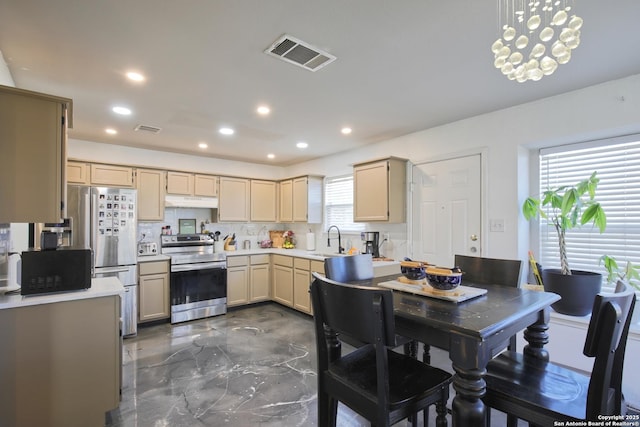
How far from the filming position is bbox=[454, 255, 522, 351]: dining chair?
2.04 m

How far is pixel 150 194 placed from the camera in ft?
14.1

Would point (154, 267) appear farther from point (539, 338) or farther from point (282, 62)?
point (539, 338)

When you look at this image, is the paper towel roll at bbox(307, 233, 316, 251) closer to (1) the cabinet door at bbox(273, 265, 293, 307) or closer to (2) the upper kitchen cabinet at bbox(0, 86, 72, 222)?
(1) the cabinet door at bbox(273, 265, 293, 307)

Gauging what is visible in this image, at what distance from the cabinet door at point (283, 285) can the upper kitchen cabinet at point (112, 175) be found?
2.44 metres

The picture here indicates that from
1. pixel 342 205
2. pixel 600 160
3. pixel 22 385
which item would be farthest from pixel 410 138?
pixel 22 385

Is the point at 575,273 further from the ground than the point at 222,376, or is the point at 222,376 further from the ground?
the point at 575,273

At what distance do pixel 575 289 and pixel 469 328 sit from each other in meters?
1.98

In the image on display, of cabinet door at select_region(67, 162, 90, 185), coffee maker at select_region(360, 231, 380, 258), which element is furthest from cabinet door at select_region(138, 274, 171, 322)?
coffee maker at select_region(360, 231, 380, 258)

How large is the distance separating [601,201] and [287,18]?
2970 mm

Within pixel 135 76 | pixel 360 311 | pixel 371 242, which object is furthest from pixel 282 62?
pixel 371 242

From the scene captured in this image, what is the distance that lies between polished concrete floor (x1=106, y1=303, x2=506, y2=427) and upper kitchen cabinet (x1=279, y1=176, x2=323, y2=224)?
68.4 inches

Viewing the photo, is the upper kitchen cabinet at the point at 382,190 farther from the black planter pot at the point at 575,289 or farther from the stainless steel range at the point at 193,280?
the stainless steel range at the point at 193,280

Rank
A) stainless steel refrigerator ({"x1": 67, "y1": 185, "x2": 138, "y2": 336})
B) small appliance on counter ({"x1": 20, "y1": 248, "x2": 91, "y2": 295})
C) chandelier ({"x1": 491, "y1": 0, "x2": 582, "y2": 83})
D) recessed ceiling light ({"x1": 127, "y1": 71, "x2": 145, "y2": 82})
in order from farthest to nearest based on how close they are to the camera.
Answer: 1. stainless steel refrigerator ({"x1": 67, "y1": 185, "x2": 138, "y2": 336})
2. recessed ceiling light ({"x1": 127, "y1": 71, "x2": 145, "y2": 82})
3. small appliance on counter ({"x1": 20, "y1": 248, "x2": 91, "y2": 295})
4. chandelier ({"x1": 491, "y1": 0, "x2": 582, "y2": 83})

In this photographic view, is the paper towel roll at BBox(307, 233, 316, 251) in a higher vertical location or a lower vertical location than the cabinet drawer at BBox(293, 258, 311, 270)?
higher
